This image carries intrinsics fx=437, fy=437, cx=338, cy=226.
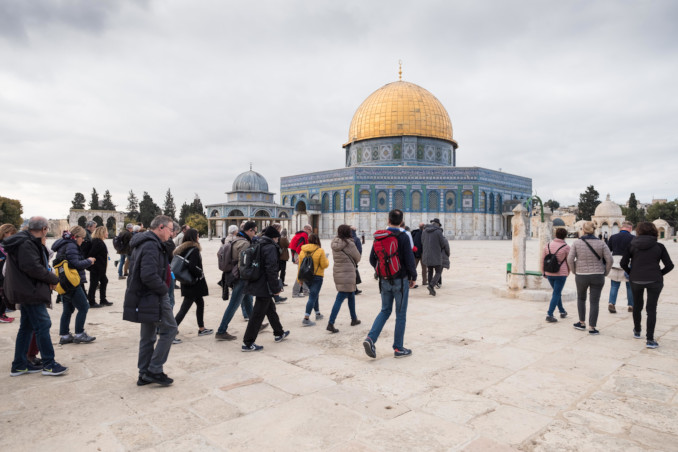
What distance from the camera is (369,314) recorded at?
7031 millimetres

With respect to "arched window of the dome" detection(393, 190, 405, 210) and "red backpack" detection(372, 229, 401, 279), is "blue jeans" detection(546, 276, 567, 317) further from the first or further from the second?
"arched window of the dome" detection(393, 190, 405, 210)

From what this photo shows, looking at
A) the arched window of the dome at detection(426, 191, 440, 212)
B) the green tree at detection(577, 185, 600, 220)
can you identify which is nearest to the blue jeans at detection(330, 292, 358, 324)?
the arched window of the dome at detection(426, 191, 440, 212)

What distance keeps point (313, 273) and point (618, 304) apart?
18.7 ft

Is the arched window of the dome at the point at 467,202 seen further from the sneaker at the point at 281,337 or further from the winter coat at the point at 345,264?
the sneaker at the point at 281,337

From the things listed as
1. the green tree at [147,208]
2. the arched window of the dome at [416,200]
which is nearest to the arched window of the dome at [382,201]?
the arched window of the dome at [416,200]

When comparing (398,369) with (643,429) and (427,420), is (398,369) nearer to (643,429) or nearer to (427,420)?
(427,420)

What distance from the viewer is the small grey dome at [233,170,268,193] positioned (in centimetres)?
4275

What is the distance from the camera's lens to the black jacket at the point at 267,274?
195 inches

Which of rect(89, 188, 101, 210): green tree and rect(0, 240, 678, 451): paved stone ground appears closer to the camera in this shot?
rect(0, 240, 678, 451): paved stone ground

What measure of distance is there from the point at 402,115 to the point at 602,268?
40.7m

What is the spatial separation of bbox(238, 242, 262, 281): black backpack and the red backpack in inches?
53.7

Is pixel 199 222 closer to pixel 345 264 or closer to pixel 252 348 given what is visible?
pixel 345 264

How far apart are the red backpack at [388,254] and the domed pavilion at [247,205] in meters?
35.9

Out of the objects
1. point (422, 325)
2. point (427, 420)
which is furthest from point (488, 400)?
point (422, 325)
